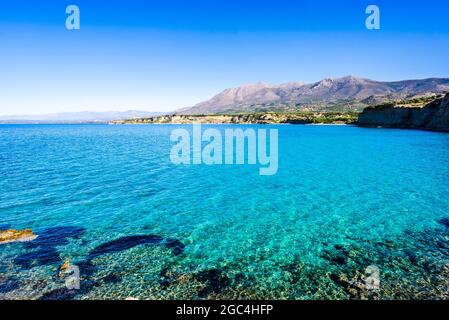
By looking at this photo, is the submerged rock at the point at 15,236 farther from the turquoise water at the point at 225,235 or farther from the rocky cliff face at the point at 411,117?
the rocky cliff face at the point at 411,117

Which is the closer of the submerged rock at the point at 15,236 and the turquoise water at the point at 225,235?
the turquoise water at the point at 225,235

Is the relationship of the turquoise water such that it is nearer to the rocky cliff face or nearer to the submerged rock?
the submerged rock

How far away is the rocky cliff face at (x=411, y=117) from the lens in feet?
346

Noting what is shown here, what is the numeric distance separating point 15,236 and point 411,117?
5714 inches

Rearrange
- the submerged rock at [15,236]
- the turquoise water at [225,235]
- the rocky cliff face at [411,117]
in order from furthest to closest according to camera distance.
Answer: the rocky cliff face at [411,117]
the submerged rock at [15,236]
the turquoise water at [225,235]

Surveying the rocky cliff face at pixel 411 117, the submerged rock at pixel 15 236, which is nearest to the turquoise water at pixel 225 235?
the submerged rock at pixel 15 236

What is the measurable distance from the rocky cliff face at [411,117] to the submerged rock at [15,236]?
122 meters

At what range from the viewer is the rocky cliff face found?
106 metres
